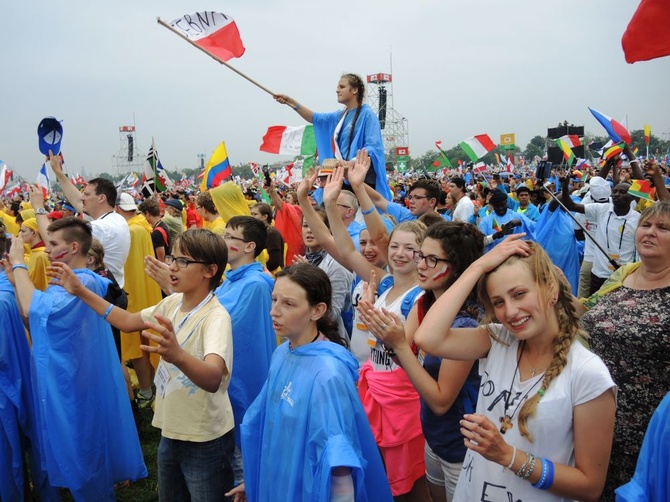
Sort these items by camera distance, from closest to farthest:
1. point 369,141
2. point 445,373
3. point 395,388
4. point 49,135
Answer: point 445,373
point 395,388
point 369,141
point 49,135

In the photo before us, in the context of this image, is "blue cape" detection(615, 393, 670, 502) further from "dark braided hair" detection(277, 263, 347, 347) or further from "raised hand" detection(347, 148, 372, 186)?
"raised hand" detection(347, 148, 372, 186)

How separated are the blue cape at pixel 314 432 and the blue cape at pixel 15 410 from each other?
2.04 meters

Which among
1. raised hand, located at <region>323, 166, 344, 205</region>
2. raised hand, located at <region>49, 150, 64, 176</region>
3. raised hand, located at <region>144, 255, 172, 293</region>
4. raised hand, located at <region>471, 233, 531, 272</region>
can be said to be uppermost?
raised hand, located at <region>49, 150, 64, 176</region>

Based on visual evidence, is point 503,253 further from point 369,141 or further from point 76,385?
point 369,141

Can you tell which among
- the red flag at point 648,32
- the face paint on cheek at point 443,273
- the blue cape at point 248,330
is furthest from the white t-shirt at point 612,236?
the face paint on cheek at point 443,273

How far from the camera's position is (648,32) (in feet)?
7.73

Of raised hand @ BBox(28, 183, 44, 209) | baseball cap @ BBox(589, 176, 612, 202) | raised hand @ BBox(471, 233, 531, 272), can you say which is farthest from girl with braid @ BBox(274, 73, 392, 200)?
baseball cap @ BBox(589, 176, 612, 202)

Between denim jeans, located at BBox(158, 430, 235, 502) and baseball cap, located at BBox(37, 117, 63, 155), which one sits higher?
baseball cap, located at BBox(37, 117, 63, 155)

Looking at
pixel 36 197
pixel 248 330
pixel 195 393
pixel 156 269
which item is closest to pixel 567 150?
pixel 248 330

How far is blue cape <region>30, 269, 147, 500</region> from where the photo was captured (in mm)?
3465

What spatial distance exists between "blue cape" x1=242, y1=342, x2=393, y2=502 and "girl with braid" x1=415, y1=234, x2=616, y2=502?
1.24 feet

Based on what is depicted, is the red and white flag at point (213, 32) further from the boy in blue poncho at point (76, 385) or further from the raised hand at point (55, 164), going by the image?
the boy in blue poncho at point (76, 385)

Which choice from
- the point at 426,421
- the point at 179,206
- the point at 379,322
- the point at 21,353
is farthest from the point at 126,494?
the point at 179,206

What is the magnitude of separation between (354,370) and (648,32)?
76.4 inches
